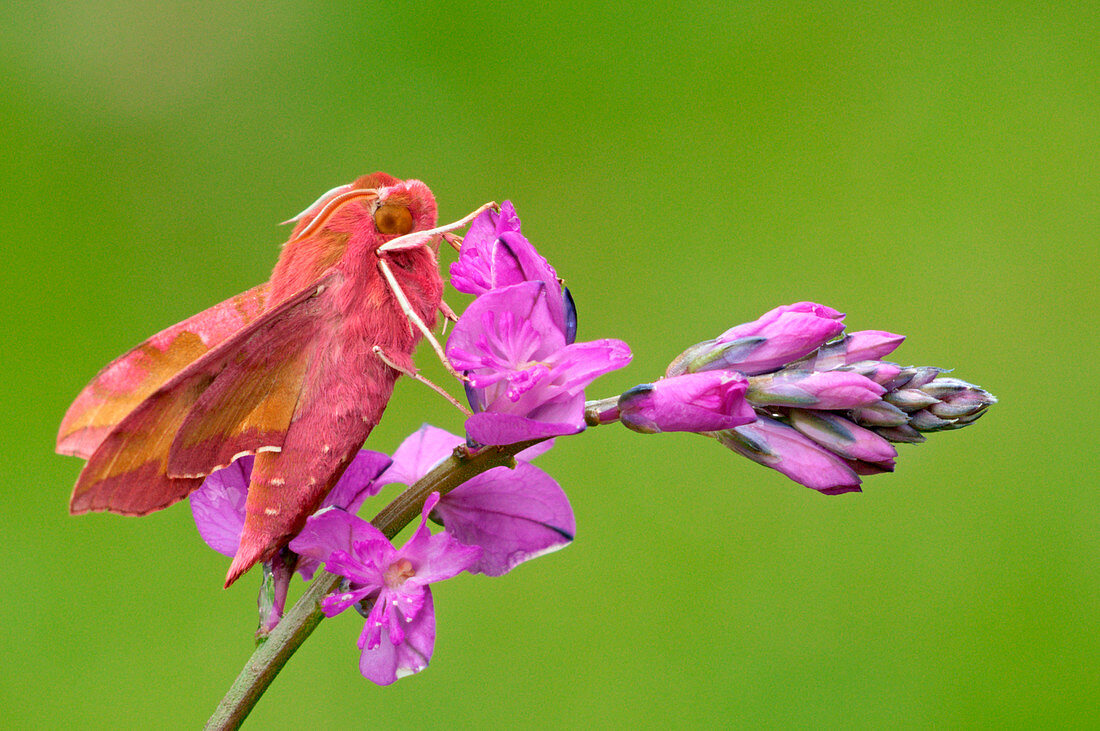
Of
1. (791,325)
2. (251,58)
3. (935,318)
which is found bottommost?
(791,325)

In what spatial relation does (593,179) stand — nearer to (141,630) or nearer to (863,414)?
(141,630)

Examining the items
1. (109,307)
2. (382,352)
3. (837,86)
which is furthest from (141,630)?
(837,86)

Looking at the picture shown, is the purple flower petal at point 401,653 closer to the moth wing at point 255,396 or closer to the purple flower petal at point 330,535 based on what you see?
the purple flower petal at point 330,535

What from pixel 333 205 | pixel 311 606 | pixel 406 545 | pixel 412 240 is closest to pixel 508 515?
pixel 406 545

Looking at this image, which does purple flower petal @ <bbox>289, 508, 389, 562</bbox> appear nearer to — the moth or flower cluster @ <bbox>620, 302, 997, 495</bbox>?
the moth

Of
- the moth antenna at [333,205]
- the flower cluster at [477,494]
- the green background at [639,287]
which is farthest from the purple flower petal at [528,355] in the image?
the green background at [639,287]

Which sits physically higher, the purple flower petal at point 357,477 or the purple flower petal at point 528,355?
the purple flower petal at point 528,355
